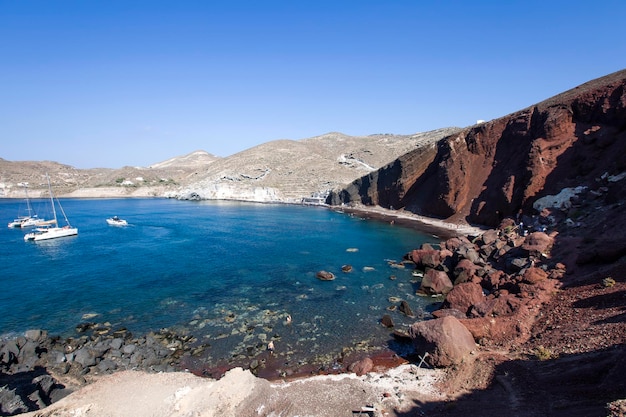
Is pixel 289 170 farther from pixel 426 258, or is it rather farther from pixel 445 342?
pixel 445 342

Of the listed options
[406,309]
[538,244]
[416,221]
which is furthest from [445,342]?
[416,221]

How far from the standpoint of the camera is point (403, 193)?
75750 millimetres

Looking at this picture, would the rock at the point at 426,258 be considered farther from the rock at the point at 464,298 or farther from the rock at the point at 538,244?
the rock at the point at 464,298

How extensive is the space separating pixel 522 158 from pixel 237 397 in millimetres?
54450

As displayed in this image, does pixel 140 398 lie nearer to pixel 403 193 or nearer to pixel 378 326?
pixel 378 326

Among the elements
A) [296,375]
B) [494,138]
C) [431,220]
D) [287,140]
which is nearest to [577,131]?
[494,138]

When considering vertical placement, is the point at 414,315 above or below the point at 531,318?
below

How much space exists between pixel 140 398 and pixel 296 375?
8.04 metres

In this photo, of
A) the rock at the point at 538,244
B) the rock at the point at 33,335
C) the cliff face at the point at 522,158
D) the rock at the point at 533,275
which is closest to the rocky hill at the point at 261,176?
the cliff face at the point at 522,158

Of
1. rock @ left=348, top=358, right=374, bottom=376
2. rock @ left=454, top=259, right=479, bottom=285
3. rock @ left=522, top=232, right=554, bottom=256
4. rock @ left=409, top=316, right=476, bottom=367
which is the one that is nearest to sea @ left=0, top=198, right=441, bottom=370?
rock @ left=348, top=358, right=374, bottom=376

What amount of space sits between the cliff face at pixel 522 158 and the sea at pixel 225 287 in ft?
40.1

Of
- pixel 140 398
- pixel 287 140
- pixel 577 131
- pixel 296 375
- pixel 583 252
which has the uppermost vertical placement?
pixel 287 140

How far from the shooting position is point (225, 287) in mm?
32031

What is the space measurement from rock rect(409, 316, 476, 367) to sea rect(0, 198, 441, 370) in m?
4.35
